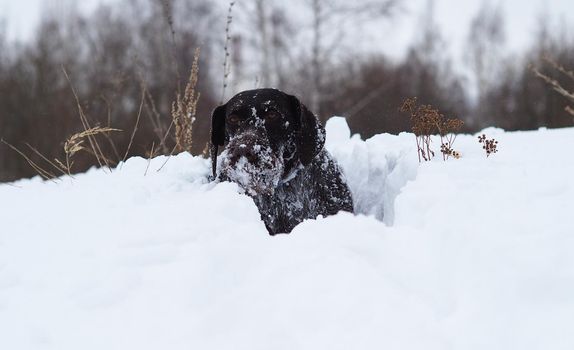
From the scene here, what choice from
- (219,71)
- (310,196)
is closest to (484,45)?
(219,71)

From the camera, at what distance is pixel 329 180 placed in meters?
4.13

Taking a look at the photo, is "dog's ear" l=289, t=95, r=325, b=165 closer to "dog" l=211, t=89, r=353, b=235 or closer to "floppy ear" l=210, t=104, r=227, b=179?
"dog" l=211, t=89, r=353, b=235

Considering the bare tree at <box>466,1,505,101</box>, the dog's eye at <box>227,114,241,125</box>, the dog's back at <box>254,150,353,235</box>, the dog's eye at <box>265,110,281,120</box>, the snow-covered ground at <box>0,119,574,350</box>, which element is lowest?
the bare tree at <box>466,1,505,101</box>

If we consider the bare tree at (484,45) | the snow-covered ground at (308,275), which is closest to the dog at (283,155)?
the snow-covered ground at (308,275)

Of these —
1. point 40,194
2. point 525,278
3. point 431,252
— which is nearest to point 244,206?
point 431,252

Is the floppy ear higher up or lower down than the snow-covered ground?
lower down

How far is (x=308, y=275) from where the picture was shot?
176cm

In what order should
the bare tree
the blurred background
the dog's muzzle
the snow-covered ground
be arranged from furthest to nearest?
the bare tree, the blurred background, the dog's muzzle, the snow-covered ground

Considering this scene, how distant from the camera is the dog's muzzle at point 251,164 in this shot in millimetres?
3320

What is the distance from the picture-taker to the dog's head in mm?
3621

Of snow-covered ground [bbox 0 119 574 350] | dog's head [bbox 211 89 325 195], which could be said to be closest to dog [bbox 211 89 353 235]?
dog's head [bbox 211 89 325 195]

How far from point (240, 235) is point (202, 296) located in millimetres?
362

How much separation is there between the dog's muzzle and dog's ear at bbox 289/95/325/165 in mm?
287

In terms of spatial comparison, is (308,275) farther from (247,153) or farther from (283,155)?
(283,155)
